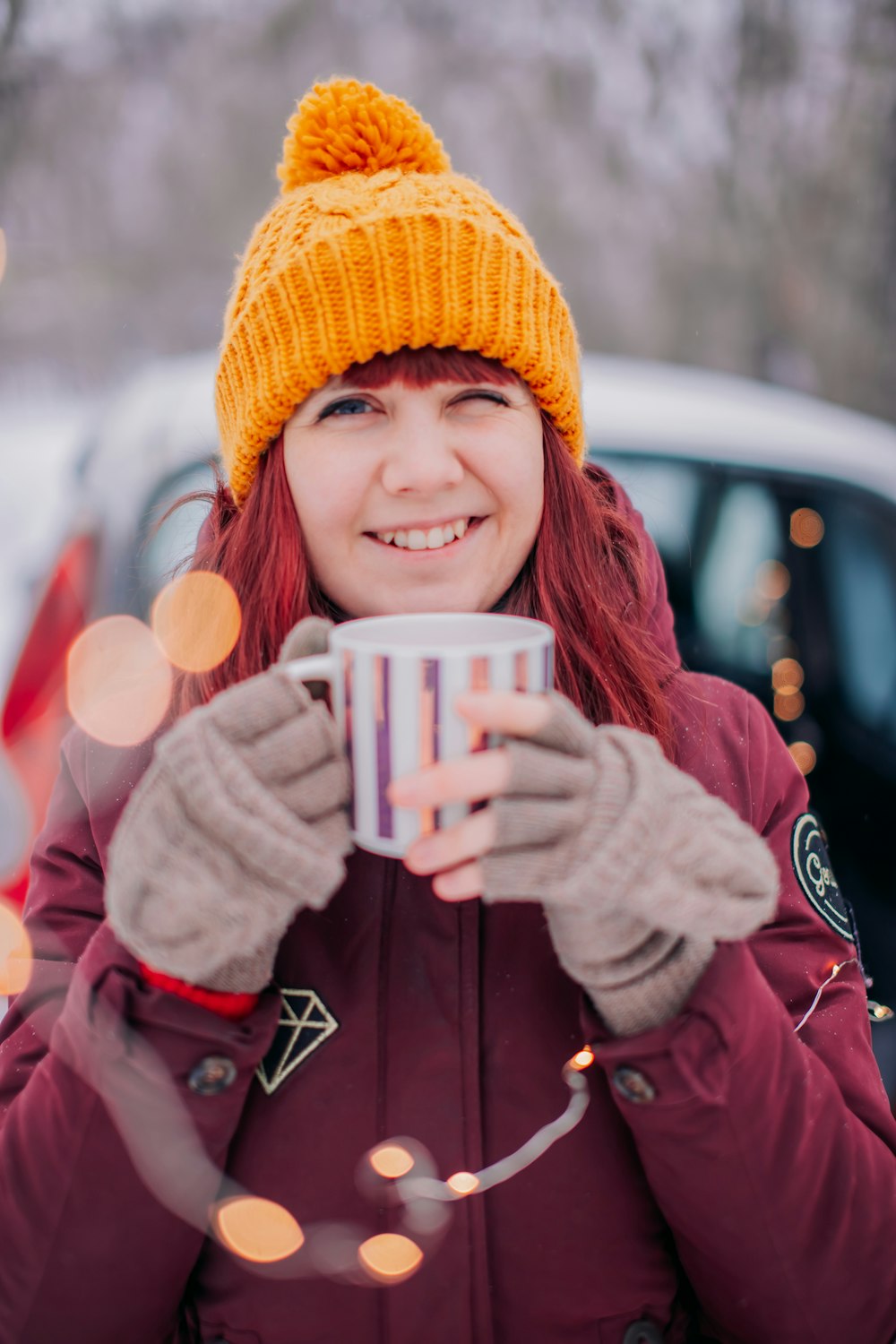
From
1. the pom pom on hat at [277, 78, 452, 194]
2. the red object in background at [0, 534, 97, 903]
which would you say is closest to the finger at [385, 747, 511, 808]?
the pom pom on hat at [277, 78, 452, 194]

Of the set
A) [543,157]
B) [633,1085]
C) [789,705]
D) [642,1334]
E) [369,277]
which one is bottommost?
[642,1334]

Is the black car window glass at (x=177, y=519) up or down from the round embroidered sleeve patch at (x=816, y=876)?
up

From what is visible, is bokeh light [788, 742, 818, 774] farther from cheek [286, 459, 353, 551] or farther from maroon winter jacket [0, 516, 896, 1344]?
cheek [286, 459, 353, 551]

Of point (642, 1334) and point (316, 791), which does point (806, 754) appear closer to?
point (642, 1334)

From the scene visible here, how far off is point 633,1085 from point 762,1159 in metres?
0.16

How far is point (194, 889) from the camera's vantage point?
830 millimetres

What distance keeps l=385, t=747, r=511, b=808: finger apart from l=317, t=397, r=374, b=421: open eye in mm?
618

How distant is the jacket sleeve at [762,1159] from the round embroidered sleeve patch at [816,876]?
155mm

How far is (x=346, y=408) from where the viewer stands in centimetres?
127

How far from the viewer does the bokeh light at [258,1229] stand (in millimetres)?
1069

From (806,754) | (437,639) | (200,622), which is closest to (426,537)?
(437,639)

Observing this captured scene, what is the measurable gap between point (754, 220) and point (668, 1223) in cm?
1016

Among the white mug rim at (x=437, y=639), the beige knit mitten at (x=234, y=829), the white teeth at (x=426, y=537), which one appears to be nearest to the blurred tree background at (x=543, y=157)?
the white teeth at (x=426, y=537)

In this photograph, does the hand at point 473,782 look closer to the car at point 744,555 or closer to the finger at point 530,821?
the finger at point 530,821
